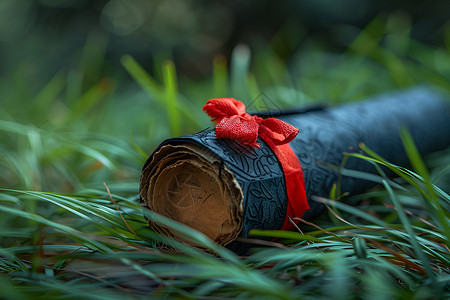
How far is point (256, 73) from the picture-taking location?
7.62 feet

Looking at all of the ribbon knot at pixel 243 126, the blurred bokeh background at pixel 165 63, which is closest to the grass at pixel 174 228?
the blurred bokeh background at pixel 165 63

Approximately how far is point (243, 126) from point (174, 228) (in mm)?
197

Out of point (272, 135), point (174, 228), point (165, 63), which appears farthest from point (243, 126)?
point (165, 63)

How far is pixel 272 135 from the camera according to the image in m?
0.66

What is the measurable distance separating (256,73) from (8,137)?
1.42 metres

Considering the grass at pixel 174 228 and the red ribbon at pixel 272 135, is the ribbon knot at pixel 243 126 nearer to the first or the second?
the red ribbon at pixel 272 135

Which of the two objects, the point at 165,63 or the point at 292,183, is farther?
the point at 165,63

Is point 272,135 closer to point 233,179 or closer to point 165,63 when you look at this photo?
point 233,179

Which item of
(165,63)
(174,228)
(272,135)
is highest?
(165,63)

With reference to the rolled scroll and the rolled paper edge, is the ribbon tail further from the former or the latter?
the rolled paper edge

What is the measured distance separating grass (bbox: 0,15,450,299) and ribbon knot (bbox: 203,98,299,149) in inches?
4.9

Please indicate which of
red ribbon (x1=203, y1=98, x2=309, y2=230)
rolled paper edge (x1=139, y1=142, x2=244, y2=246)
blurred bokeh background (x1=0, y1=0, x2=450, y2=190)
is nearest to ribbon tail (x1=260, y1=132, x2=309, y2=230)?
red ribbon (x1=203, y1=98, x2=309, y2=230)

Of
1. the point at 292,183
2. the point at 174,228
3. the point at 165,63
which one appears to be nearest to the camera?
the point at 174,228

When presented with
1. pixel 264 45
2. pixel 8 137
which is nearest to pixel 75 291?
pixel 8 137
